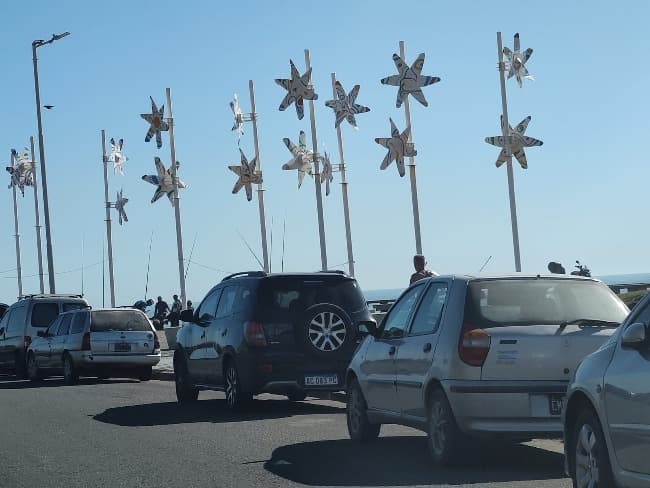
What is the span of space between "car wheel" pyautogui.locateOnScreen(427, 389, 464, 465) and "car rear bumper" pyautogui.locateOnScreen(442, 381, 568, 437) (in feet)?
0.90

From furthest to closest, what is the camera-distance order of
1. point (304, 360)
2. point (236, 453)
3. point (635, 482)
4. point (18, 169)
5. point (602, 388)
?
point (18, 169) → point (304, 360) → point (236, 453) → point (602, 388) → point (635, 482)

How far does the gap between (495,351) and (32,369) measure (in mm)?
19107

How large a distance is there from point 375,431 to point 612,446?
5312mm

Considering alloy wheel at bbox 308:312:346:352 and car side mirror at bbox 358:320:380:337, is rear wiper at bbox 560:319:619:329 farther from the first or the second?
alloy wheel at bbox 308:312:346:352

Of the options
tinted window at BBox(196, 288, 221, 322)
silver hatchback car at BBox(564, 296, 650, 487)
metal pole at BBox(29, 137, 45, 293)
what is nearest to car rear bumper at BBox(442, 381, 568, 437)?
silver hatchback car at BBox(564, 296, 650, 487)

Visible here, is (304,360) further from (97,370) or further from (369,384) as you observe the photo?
(97,370)

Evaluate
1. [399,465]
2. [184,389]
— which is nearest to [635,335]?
[399,465]

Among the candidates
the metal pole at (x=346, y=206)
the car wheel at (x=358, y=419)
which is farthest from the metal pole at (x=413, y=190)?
the car wheel at (x=358, y=419)

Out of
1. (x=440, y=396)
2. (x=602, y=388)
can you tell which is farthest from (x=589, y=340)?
(x=602, y=388)

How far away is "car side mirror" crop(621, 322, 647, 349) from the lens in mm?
6969

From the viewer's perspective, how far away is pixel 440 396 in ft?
33.4

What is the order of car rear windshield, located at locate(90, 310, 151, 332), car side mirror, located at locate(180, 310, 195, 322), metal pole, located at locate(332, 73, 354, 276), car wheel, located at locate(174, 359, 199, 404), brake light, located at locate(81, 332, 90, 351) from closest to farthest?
car side mirror, located at locate(180, 310, 195, 322) < car wheel, located at locate(174, 359, 199, 404) < brake light, located at locate(81, 332, 90, 351) < car rear windshield, located at locate(90, 310, 151, 332) < metal pole, located at locate(332, 73, 354, 276)

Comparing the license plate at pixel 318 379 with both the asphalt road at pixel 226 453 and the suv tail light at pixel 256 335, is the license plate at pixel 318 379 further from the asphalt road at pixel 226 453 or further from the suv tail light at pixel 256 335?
the suv tail light at pixel 256 335

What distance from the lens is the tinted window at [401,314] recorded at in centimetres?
1137
